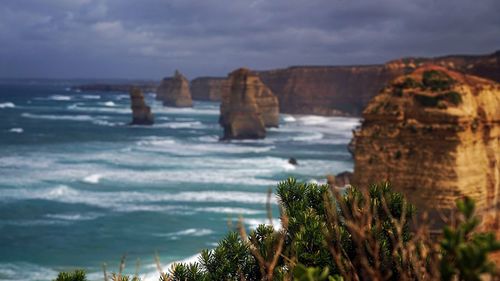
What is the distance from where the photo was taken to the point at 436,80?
1061 inches

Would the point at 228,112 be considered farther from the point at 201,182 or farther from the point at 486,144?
the point at 486,144

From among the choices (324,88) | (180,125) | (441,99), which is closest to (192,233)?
(441,99)

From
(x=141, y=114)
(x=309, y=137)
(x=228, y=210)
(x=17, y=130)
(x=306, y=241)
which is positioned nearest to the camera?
(x=306, y=241)

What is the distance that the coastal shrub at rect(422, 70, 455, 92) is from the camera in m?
26.3

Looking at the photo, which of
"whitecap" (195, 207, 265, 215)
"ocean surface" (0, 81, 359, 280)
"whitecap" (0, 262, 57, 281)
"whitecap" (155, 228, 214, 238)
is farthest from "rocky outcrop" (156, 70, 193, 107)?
"whitecap" (0, 262, 57, 281)

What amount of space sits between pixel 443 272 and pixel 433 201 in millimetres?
21442

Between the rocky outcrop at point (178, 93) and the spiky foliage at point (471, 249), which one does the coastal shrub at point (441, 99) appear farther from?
the rocky outcrop at point (178, 93)

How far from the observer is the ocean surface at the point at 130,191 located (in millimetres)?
30344

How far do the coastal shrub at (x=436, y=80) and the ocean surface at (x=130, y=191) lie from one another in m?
11.3

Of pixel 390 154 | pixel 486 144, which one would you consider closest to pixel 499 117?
pixel 486 144

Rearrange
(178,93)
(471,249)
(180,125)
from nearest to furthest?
(471,249)
(180,125)
(178,93)

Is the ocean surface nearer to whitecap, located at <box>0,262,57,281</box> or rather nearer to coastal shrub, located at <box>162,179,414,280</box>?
whitecap, located at <box>0,262,57,281</box>

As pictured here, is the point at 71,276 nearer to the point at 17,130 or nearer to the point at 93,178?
the point at 93,178

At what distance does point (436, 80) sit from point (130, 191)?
86.5 ft
